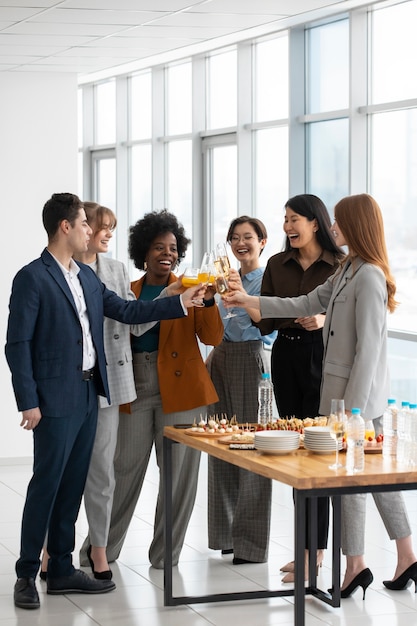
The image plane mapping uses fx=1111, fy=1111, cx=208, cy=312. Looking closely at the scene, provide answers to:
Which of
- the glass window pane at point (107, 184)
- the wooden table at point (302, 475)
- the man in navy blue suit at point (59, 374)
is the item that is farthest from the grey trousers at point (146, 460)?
the glass window pane at point (107, 184)

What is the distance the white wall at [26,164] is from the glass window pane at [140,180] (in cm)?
385

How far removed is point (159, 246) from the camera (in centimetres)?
526

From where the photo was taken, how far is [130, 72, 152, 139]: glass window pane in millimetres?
11953

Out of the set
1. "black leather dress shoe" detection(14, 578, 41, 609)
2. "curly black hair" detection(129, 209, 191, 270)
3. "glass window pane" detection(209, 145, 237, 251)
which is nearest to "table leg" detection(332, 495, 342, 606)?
"black leather dress shoe" detection(14, 578, 41, 609)

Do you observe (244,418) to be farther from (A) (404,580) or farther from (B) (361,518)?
(A) (404,580)

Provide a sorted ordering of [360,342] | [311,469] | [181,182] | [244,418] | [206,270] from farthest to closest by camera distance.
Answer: [181,182] → [244,418] → [206,270] → [360,342] → [311,469]

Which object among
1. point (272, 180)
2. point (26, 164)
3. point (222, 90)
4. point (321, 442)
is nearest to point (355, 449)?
point (321, 442)

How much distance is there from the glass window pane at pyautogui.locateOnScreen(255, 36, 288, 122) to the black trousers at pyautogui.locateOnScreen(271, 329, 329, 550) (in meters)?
4.71

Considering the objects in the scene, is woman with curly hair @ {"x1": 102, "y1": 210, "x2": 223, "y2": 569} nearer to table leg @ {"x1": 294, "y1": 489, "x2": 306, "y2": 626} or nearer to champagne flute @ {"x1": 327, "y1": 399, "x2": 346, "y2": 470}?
champagne flute @ {"x1": 327, "y1": 399, "x2": 346, "y2": 470}

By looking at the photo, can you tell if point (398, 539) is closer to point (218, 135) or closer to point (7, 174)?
point (7, 174)

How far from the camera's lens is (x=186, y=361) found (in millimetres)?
5254

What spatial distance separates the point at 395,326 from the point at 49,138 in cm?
293

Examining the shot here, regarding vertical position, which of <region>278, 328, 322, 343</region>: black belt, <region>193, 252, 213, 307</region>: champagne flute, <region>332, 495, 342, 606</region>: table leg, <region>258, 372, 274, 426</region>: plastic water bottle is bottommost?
<region>332, 495, 342, 606</region>: table leg

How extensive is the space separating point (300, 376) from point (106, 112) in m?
8.27
